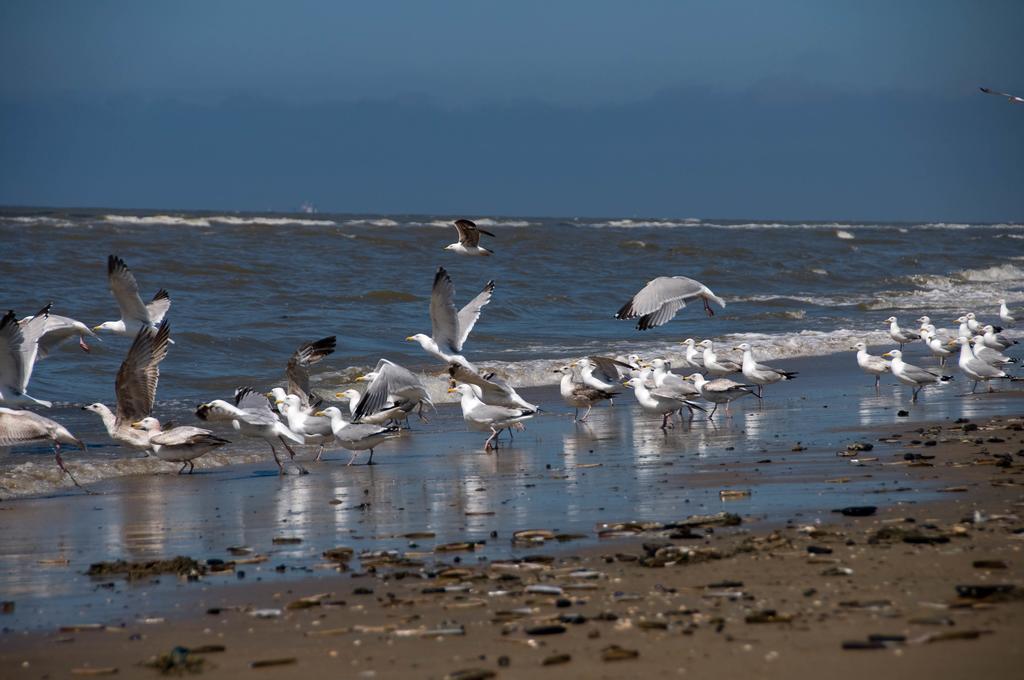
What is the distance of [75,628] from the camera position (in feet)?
17.2

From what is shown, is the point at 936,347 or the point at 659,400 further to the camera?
the point at 936,347

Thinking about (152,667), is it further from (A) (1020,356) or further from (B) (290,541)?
(A) (1020,356)

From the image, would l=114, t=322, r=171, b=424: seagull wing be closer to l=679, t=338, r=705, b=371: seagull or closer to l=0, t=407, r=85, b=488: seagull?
l=0, t=407, r=85, b=488: seagull

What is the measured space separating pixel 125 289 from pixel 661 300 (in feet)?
20.1

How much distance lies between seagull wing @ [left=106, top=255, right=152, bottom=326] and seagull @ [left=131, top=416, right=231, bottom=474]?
366 centimetres

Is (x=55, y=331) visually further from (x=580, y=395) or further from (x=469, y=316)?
(x=580, y=395)

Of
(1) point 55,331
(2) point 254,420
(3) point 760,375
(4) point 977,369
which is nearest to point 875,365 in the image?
(4) point 977,369

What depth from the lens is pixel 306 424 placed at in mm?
11094

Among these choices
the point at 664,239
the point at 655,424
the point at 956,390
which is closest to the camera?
the point at 655,424

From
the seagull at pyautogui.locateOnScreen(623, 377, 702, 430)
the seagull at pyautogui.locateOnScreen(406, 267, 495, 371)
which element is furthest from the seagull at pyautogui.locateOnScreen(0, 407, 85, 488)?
the seagull at pyautogui.locateOnScreen(623, 377, 702, 430)

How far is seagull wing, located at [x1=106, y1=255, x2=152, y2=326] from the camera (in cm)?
1389

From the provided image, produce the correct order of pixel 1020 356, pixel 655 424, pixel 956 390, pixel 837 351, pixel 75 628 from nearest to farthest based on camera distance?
pixel 75 628
pixel 655 424
pixel 956 390
pixel 1020 356
pixel 837 351

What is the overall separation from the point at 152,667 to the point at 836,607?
100 inches

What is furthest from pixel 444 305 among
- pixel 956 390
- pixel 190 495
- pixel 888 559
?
pixel 888 559
